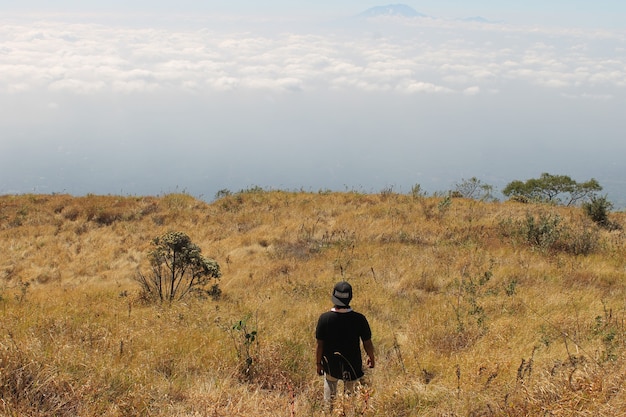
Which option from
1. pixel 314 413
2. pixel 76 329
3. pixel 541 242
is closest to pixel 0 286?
pixel 76 329

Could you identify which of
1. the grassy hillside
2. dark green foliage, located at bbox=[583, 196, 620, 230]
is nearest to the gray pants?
the grassy hillside

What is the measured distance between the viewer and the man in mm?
4430

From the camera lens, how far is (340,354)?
14.2 ft

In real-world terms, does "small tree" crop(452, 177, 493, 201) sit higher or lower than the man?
higher

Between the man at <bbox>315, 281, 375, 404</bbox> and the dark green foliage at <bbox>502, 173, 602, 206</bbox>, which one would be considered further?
the dark green foliage at <bbox>502, 173, 602, 206</bbox>

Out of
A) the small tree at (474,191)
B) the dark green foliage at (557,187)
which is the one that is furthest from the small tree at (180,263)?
the dark green foliage at (557,187)

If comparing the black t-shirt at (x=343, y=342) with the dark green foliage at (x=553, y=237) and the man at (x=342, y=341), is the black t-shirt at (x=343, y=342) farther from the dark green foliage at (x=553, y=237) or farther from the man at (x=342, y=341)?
the dark green foliage at (x=553, y=237)

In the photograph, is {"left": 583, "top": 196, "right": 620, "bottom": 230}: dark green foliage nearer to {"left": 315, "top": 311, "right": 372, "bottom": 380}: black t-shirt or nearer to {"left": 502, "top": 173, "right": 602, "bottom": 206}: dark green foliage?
{"left": 315, "top": 311, "right": 372, "bottom": 380}: black t-shirt

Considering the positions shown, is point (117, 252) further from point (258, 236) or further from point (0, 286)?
point (258, 236)

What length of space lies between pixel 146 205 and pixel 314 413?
1605 centimetres

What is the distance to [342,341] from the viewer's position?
4.46m

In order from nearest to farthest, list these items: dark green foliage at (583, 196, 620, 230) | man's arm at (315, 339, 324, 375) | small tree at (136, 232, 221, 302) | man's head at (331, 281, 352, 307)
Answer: man's head at (331, 281, 352, 307)
man's arm at (315, 339, 324, 375)
small tree at (136, 232, 221, 302)
dark green foliage at (583, 196, 620, 230)

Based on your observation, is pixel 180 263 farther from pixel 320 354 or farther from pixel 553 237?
pixel 553 237

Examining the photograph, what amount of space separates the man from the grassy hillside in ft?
1.05
